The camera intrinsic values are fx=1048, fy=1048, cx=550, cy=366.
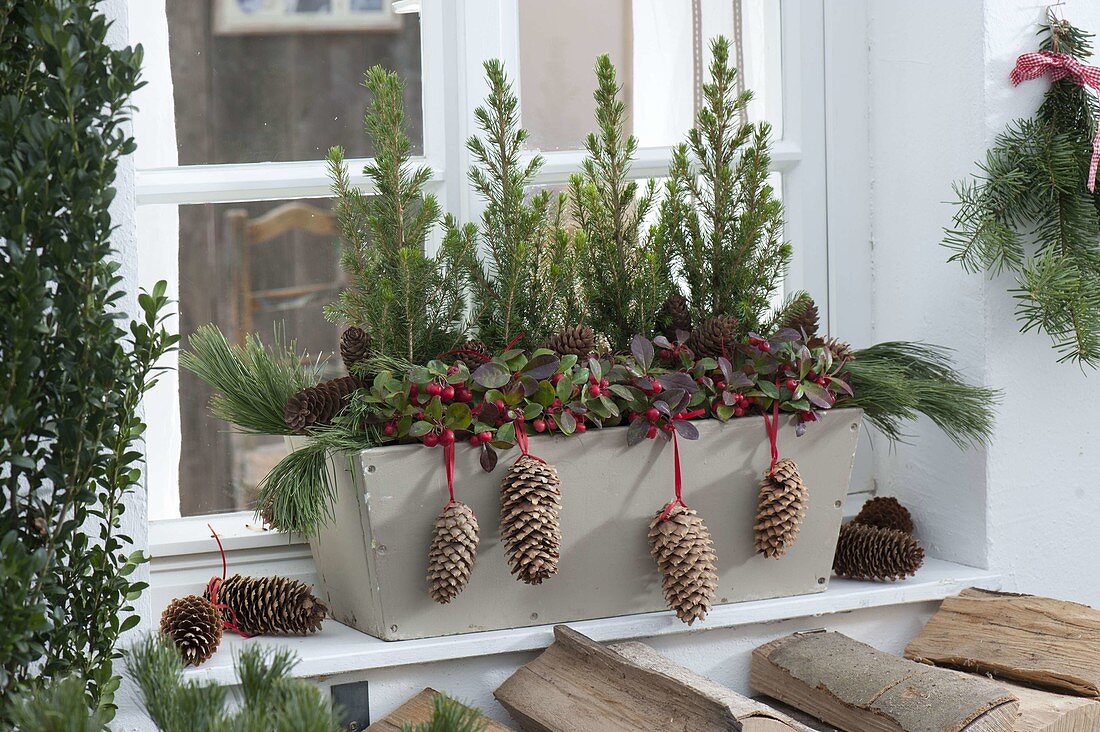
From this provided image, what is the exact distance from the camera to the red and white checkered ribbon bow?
1356 millimetres

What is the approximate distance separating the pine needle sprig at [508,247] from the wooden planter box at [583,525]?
0.55 feet

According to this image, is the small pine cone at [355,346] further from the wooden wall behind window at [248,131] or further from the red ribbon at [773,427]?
the red ribbon at [773,427]

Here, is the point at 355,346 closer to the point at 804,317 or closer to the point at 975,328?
the point at 804,317

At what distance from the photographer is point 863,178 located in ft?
5.13

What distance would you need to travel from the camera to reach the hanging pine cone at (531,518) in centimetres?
108

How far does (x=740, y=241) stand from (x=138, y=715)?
843 mm

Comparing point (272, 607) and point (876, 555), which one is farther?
point (876, 555)

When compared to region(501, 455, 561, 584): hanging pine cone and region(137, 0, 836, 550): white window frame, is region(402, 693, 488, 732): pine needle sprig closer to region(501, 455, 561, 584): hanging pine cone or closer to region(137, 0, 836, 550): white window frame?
region(501, 455, 561, 584): hanging pine cone

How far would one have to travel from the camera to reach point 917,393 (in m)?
1.30

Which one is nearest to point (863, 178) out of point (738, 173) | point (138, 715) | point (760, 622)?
point (738, 173)

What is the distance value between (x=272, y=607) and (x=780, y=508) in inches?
22.7

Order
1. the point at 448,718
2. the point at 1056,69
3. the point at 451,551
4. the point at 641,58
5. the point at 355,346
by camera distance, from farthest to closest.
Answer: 1. the point at 641,58
2. the point at 1056,69
3. the point at 355,346
4. the point at 451,551
5. the point at 448,718

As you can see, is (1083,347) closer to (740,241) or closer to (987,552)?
(987,552)

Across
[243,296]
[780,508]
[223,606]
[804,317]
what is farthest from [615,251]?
[223,606]
